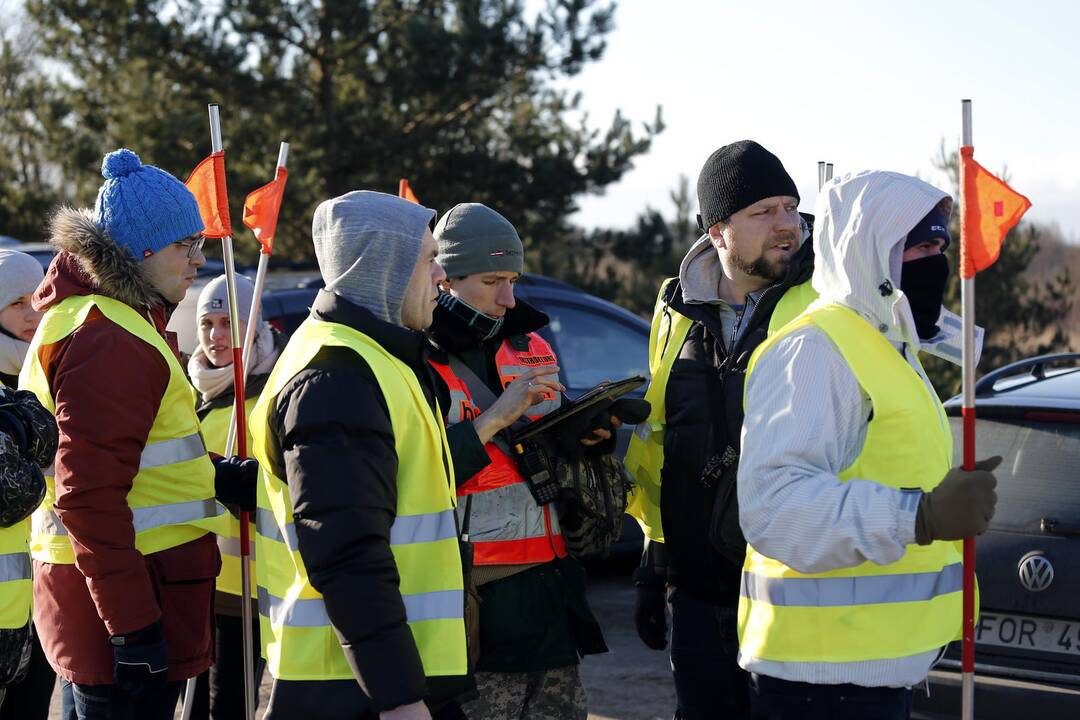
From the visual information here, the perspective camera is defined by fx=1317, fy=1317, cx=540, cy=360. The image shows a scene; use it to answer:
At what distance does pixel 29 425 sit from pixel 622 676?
3703mm

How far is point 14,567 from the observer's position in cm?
326

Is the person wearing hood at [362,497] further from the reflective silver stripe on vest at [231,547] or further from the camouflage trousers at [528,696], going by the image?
the reflective silver stripe on vest at [231,547]

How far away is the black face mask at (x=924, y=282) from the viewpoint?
9.41 ft

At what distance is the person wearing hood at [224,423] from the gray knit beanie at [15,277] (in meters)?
0.57

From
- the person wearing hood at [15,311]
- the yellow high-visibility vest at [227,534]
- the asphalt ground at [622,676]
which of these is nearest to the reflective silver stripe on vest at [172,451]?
the yellow high-visibility vest at [227,534]

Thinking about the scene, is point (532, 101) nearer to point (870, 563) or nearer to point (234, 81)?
point (234, 81)

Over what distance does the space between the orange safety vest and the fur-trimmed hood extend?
0.80m

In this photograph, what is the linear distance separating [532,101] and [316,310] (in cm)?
1329

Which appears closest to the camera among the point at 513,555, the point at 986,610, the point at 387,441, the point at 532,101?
the point at 387,441

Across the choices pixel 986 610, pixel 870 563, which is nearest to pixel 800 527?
pixel 870 563

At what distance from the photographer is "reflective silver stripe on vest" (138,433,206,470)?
3.31 metres

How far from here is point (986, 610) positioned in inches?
161

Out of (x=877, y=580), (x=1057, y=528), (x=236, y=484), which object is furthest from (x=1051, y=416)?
(x=236, y=484)

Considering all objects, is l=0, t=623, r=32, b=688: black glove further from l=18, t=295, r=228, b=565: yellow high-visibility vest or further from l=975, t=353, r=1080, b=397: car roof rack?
l=975, t=353, r=1080, b=397: car roof rack
